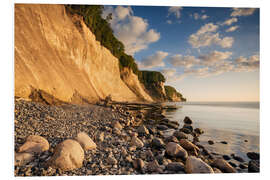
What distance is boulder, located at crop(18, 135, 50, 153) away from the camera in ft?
7.09

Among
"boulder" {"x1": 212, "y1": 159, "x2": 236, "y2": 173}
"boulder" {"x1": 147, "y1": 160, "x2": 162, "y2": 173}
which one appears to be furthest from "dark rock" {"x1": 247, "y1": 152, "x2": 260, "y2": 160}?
"boulder" {"x1": 147, "y1": 160, "x2": 162, "y2": 173}

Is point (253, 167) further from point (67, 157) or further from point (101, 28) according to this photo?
point (101, 28)

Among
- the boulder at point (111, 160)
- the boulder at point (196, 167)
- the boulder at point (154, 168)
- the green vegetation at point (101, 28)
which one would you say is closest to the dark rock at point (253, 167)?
the boulder at point (196, 167)

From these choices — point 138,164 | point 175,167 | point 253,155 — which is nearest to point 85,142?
point 138,164

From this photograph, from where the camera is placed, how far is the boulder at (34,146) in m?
2.16

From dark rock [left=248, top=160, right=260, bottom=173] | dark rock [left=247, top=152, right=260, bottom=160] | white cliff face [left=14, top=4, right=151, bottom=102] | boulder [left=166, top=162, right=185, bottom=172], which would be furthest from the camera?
white cliff face [left=14, top=4, right=151, bottom=102]

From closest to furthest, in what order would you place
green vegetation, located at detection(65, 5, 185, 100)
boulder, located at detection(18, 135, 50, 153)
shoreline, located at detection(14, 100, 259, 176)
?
shoreline, located at detection(14, 100, 259, 176) → boulder, located at detection(18, 135, 50, 153) → green vegetation, located at detection(65, 5, 185, 100)

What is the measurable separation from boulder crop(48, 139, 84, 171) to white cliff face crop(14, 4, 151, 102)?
3103 millimetres

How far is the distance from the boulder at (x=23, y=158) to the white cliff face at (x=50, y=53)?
2637 millimetres

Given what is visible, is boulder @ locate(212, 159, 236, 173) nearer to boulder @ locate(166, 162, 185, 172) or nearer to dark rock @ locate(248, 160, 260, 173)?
dark rock @ locate(248, 160, 260, 173)

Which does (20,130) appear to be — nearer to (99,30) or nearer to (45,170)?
(45,170)

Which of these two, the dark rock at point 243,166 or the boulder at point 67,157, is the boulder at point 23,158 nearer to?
the boulder at point 67,157

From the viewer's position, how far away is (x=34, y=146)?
7.27 ft

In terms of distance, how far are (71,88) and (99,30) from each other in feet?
28.1
